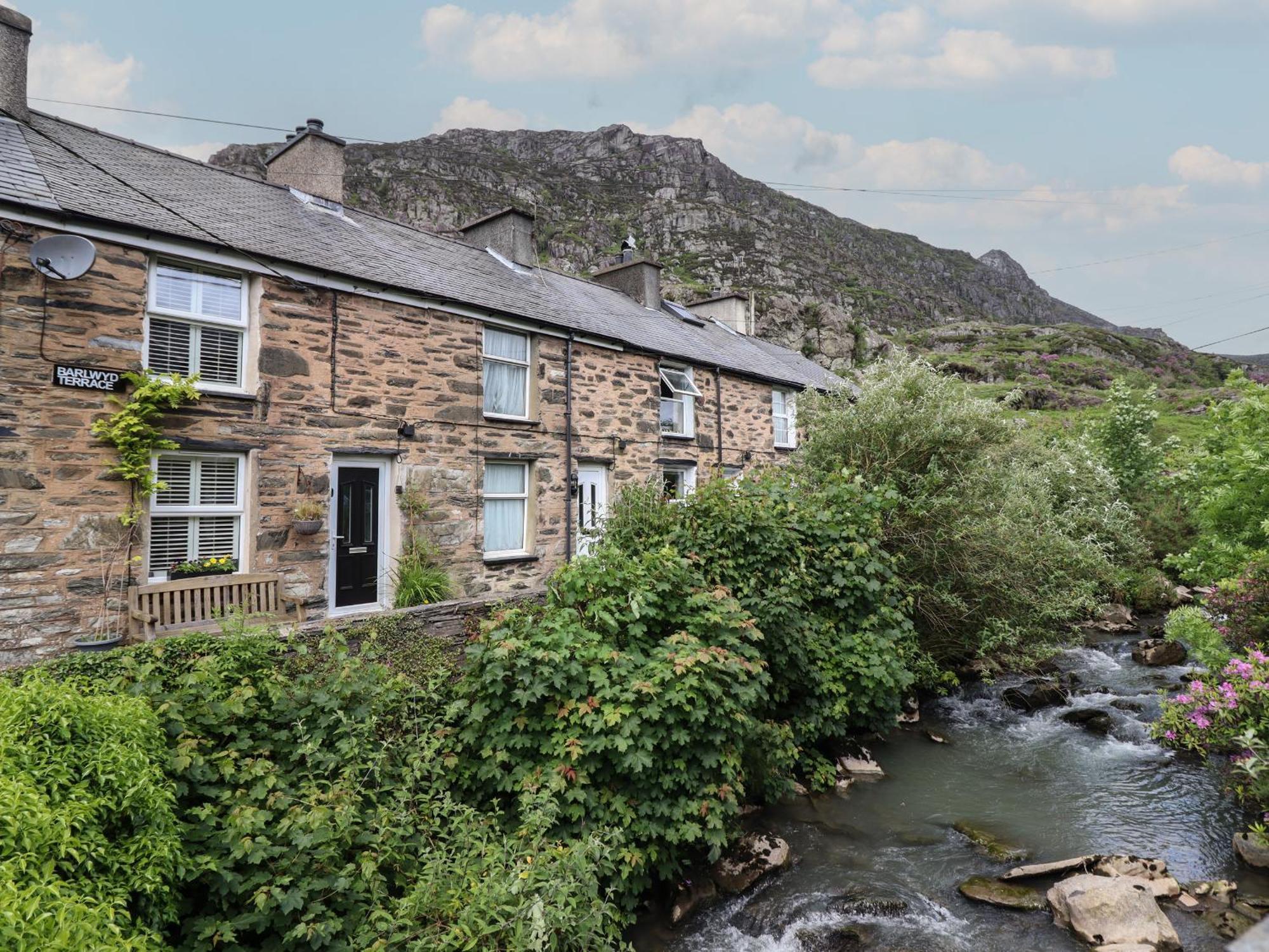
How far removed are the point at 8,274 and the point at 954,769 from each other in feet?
42.8

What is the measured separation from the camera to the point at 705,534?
7.64 meters

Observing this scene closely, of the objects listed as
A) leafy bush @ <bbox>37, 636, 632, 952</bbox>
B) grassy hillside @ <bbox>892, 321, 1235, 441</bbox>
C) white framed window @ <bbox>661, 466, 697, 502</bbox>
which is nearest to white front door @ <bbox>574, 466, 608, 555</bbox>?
white framed window @ <bbox>661, 466, 697, 502</bbox>

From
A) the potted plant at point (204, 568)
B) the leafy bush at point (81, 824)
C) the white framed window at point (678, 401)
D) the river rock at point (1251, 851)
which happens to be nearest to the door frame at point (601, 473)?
the white framed window at point (678, 401)

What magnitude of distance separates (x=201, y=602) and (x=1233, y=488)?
568 inches

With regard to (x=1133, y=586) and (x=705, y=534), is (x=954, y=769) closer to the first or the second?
(x=705, y=534)

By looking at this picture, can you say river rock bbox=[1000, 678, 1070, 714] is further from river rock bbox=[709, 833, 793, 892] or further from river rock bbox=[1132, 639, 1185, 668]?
river rock bbox=[709, 833, 793, 892]

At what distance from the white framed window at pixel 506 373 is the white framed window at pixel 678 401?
4.18 metres

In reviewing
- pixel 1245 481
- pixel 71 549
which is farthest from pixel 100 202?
pixel 1245 481

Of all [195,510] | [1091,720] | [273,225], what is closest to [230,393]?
[195,510]

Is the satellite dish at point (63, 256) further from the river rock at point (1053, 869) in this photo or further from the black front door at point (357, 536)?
the river rock at point (1053, 869)

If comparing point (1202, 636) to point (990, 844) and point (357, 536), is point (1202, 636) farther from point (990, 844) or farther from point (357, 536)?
point (357, 536)

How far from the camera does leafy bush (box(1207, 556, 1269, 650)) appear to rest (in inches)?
291

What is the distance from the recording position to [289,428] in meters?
9.70

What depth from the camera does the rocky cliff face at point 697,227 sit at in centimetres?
7444
